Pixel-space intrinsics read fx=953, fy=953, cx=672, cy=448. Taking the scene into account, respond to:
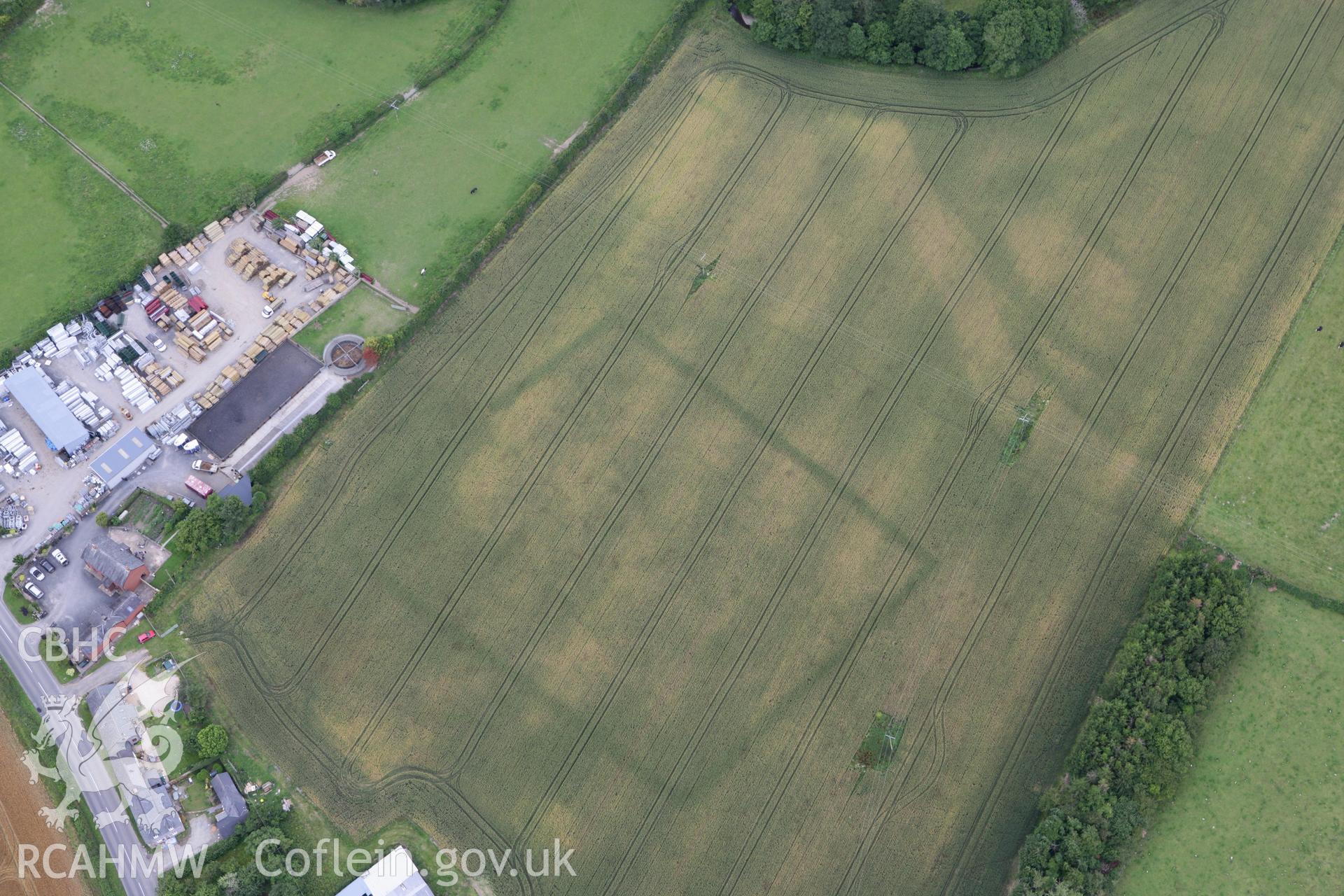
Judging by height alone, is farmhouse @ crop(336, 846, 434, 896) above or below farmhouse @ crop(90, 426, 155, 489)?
below

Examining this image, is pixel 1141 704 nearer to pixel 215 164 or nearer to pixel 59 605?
pixel 59 605

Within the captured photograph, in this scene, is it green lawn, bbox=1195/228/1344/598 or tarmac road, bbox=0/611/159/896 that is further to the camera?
green lawn, bbox=1195/228/1344/598

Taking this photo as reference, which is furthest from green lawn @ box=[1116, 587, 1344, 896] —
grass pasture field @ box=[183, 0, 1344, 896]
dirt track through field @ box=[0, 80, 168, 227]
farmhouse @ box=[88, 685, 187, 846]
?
dirt track through field @ box=[0, 80, 168, 227]

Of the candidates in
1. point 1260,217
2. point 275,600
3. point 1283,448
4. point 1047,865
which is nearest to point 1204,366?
point 1283,448

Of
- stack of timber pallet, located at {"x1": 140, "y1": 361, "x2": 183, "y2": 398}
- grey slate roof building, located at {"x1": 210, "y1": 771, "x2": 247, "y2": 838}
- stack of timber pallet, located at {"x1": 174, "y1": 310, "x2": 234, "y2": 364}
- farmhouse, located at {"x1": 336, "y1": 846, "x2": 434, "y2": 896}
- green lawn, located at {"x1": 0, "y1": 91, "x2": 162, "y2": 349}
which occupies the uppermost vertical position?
green lawn, located at {"x1": 0, "y1": 91, "x2": 162, "y2": 349}

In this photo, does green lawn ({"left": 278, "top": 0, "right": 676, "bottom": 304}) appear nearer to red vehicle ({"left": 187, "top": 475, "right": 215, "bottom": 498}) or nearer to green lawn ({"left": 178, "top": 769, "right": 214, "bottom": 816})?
red vehicle ({"left": 187, "top": 475, "right": 215, "bottom": 498})
